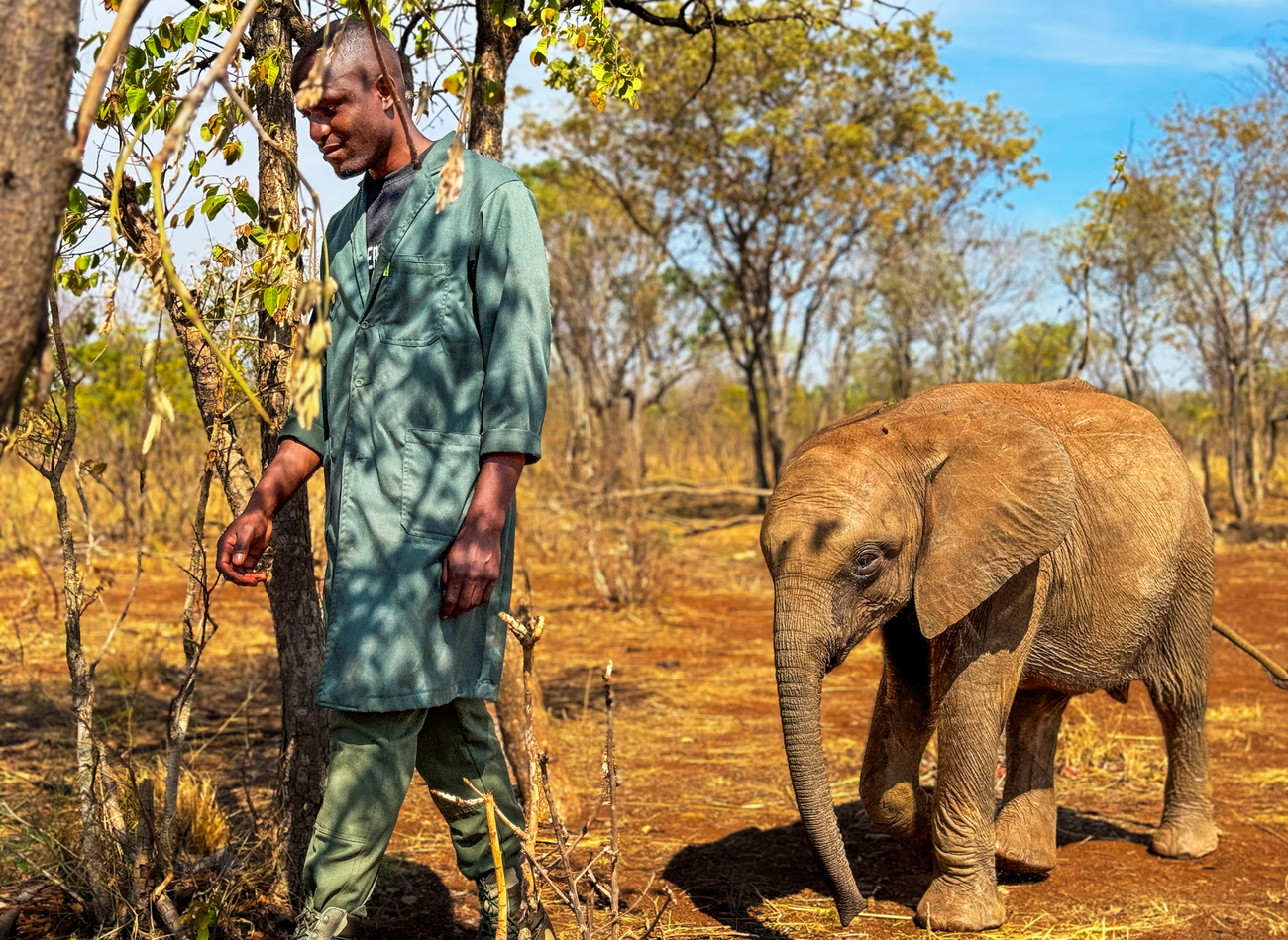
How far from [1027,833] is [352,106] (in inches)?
118

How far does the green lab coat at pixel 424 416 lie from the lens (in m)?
2.54

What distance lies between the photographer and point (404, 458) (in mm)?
2602

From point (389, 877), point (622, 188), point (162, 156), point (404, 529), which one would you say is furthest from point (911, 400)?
point (622, 188)

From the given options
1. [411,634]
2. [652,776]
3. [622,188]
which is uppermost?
[622,188]

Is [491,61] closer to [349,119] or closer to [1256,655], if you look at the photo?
[349,119]

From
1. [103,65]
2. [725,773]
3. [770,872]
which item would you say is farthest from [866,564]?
[725,773]

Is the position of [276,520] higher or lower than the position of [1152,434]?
lower

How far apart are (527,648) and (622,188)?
2011 centimetres

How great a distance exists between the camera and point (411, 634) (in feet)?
8.30

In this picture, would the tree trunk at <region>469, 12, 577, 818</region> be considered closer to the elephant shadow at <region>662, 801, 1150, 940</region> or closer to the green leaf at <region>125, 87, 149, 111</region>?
the elephant shadow at <region>662, 801, 1150, 940</region>

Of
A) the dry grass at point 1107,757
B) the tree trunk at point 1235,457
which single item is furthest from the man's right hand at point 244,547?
the tree trunk at point 1235,457

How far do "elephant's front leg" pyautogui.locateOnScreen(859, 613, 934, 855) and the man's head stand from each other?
6.82 feet

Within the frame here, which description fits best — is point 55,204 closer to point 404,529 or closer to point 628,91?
point 404,529

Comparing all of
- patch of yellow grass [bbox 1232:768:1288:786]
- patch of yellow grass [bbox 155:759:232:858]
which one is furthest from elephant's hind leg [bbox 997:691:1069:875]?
patch of yellow grass [bbox 155:759:232:858]
